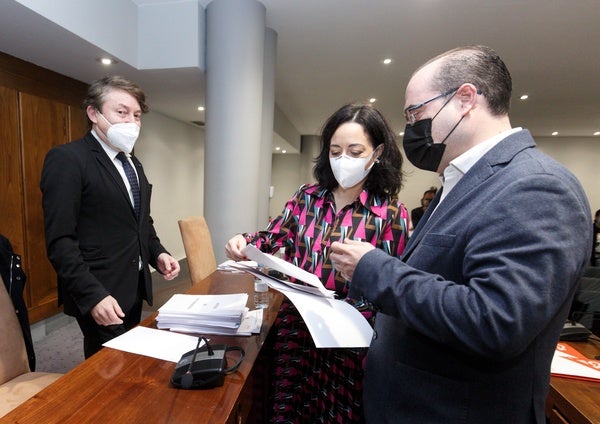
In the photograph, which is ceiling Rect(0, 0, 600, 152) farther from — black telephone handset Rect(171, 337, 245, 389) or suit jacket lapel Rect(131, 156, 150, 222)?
black telephone handset Rect(171, 337, 245, 389)

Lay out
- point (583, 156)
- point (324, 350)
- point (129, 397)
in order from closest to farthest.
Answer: point (129, 397)
point (324, 350)
point (583, 156)

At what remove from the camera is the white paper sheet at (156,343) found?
2.59 feet

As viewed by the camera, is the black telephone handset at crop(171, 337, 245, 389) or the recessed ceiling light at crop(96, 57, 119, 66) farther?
the recessed ceiling light at crop(96, 57, 119, 66)

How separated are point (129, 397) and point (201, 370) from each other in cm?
15

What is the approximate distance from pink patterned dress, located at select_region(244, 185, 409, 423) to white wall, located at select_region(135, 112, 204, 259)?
3.74m

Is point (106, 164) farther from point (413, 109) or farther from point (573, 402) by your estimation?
point (573, 402)

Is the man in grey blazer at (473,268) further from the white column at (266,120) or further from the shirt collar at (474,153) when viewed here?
the white column at (266,120)

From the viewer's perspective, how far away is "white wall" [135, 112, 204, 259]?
14.1 feet

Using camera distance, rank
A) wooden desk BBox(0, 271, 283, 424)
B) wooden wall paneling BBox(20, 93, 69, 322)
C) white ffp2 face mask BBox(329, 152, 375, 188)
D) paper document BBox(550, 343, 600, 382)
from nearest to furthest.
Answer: wooden desk BBox(0, 271, 283, 424) < paper document BBox(550, 343, 600, 382) < white ffp2 face mask BBox(329, 152, 375, 188) < wooden wall paneling BBox(20, 93, 69, 322)

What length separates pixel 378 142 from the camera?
1095 mm

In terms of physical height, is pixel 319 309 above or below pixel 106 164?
below

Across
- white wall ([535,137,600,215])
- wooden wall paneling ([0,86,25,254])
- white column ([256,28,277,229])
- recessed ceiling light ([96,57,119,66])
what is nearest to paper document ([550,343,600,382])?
white column ([256,28,277,229])

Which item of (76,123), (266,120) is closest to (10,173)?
(76,123)

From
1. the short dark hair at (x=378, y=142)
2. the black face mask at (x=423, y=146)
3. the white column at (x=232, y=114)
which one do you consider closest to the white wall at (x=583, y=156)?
the white column at (x=232, y=114)
